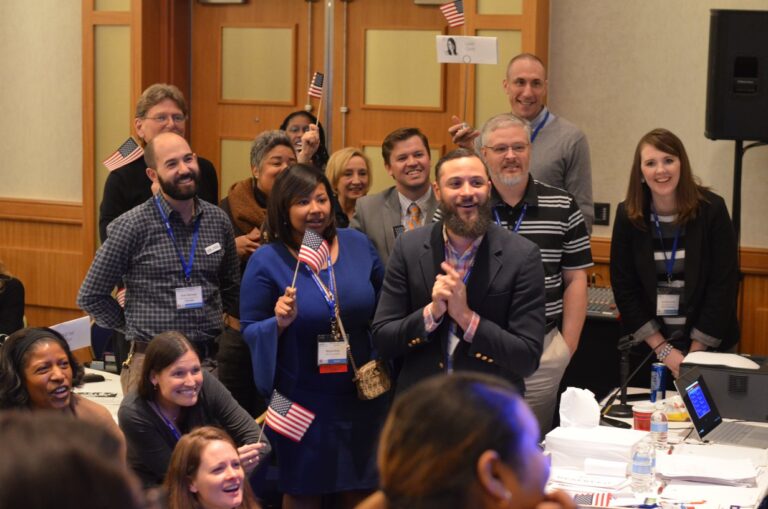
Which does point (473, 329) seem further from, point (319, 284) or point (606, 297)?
point (606, 297)

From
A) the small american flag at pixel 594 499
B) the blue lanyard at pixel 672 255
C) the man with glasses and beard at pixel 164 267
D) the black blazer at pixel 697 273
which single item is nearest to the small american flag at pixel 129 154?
the man with glasses and beard at pixel 164 267

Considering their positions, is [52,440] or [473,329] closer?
[52,440]

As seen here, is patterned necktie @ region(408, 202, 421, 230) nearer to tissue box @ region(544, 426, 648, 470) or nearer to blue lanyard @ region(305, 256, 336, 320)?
blue lanyard @ region(305, 256, 336, 320)

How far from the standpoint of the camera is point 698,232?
4793 mm

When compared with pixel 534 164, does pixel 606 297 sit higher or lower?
lower

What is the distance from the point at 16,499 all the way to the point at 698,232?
4193 millimetres

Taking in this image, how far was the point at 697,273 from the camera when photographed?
4.80 meters

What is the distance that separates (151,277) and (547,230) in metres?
1.50

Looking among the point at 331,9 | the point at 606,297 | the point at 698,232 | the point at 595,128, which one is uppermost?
the point at 331,9

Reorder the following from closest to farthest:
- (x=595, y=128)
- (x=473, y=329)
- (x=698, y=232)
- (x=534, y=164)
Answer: (x=473, y=329) < (x=698, y=232) < (x=534, y=164) < (x=595, y=128)

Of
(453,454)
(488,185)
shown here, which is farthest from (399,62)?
(453,454)

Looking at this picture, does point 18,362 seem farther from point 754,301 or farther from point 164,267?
point 754,301

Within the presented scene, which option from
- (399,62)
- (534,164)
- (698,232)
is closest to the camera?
(698,232)

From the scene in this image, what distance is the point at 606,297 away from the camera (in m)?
5.94
